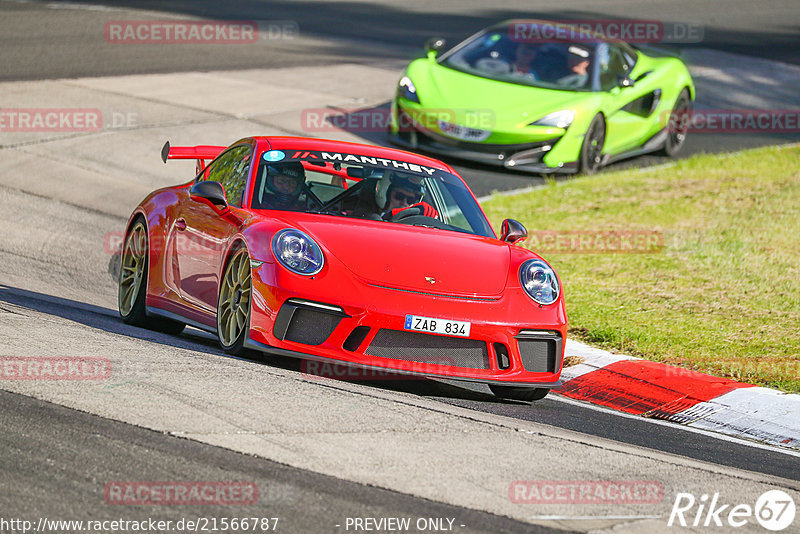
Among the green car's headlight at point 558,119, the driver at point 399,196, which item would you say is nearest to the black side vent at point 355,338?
the driver at point 399,196

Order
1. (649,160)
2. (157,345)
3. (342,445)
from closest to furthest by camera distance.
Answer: (342,445)
(157,345)
(649,160)

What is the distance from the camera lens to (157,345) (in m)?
7.11

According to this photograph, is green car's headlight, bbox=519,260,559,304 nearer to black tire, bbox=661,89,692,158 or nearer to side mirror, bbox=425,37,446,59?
side mirror, bbox=425,37,446,59

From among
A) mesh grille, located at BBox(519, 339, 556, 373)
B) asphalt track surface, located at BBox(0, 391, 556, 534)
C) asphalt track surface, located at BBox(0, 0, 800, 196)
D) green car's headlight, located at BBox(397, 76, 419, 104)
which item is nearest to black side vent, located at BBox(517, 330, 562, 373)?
mesh grille, located at BBox(519, 339, 556, 373)

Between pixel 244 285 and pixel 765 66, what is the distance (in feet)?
62.9

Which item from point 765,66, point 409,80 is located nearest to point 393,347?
point 409,80

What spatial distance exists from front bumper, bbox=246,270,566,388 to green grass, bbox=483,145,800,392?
7.58 ft

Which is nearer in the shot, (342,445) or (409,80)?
(342,445)

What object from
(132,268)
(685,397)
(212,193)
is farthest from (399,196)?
(685,397)

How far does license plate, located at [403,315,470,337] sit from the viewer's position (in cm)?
656

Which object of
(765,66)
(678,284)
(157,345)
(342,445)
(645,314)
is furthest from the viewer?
(765,66)

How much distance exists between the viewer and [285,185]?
7.72 m

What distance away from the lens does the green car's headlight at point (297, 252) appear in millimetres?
6660

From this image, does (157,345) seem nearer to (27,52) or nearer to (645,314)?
(645,314)
